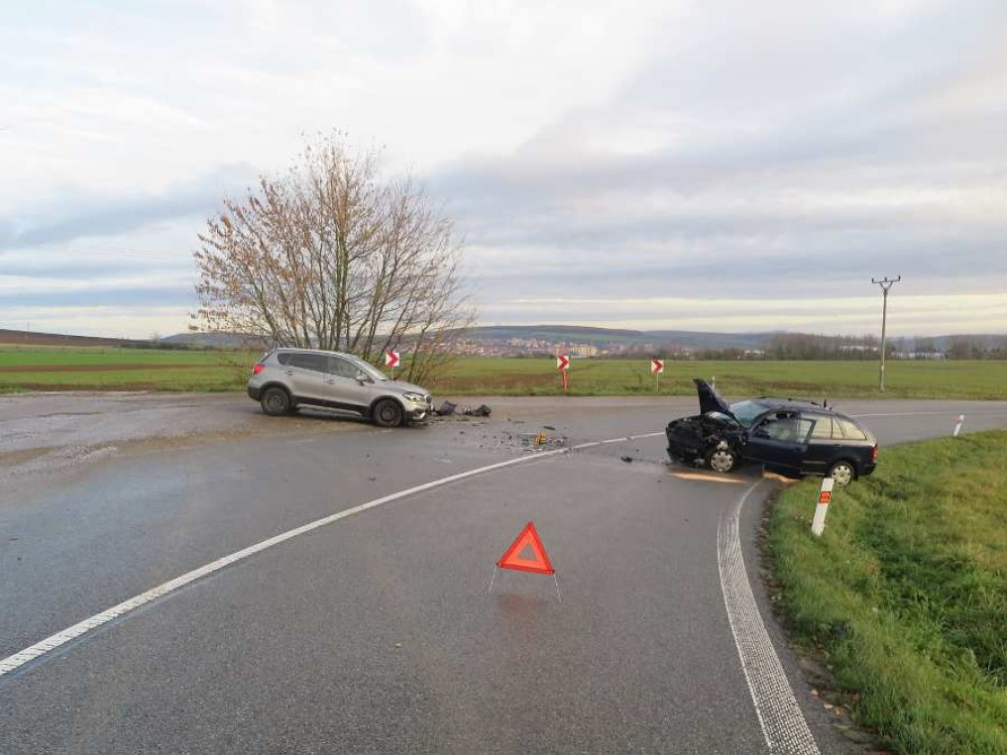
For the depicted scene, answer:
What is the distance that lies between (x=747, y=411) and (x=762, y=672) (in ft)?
33.5

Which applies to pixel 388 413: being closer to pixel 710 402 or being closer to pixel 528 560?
pixel 710 402

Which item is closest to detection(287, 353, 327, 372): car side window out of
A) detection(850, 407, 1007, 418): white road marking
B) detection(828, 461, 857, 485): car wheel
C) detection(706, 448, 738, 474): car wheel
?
detection(706, 448, 738, 474): car wheel

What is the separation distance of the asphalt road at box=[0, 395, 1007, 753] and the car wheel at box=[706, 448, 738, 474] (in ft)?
6.12

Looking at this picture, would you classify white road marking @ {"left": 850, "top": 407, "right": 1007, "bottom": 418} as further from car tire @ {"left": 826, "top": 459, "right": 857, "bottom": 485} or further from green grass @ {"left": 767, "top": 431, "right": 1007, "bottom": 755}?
car tire @ {"left": 826, "top": 459, "right": 857, "bottom": 485}

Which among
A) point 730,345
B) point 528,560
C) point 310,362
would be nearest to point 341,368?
point 310,362

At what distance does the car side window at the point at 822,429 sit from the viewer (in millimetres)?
12992

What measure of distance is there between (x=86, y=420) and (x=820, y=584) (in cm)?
1629

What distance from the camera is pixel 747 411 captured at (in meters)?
14.2

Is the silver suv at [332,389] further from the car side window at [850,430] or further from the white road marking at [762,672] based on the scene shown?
the white road marking at [762,672]

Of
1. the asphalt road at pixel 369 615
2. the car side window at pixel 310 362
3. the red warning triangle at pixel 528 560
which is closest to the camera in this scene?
the asphalt road at pixel 369 615

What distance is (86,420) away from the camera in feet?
55.2

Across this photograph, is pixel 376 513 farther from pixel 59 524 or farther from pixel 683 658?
pixel 683 658

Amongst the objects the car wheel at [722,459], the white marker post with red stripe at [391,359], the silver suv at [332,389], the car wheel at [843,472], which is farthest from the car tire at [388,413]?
the car wheel at [843,472]

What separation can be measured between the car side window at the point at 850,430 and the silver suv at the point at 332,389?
31.7 feet
